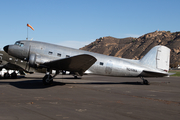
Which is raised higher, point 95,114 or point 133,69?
point 133,69

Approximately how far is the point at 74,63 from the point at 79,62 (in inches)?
19.2

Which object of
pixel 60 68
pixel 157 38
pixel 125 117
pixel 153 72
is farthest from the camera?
pixel 157 38

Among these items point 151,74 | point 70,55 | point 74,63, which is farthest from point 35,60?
point 151,74

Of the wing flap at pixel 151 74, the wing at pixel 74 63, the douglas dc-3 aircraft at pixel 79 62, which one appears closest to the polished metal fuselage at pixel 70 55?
the douglas dc-3 aircraft at pixel 79 62

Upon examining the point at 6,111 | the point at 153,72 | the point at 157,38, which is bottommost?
the point at 6,111

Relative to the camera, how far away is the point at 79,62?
564 inches

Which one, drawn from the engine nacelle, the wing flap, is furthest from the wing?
the wing flap

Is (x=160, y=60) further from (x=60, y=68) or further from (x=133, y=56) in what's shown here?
(x=133, y=56)

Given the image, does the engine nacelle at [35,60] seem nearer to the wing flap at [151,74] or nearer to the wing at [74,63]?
the wing at [74,63]

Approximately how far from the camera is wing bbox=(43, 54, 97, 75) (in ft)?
44.8

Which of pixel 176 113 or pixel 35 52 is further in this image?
pixel 35 52

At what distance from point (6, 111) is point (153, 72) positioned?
14.4 m

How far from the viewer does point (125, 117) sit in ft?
19.1

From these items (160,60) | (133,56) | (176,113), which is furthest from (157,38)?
(176,113)
